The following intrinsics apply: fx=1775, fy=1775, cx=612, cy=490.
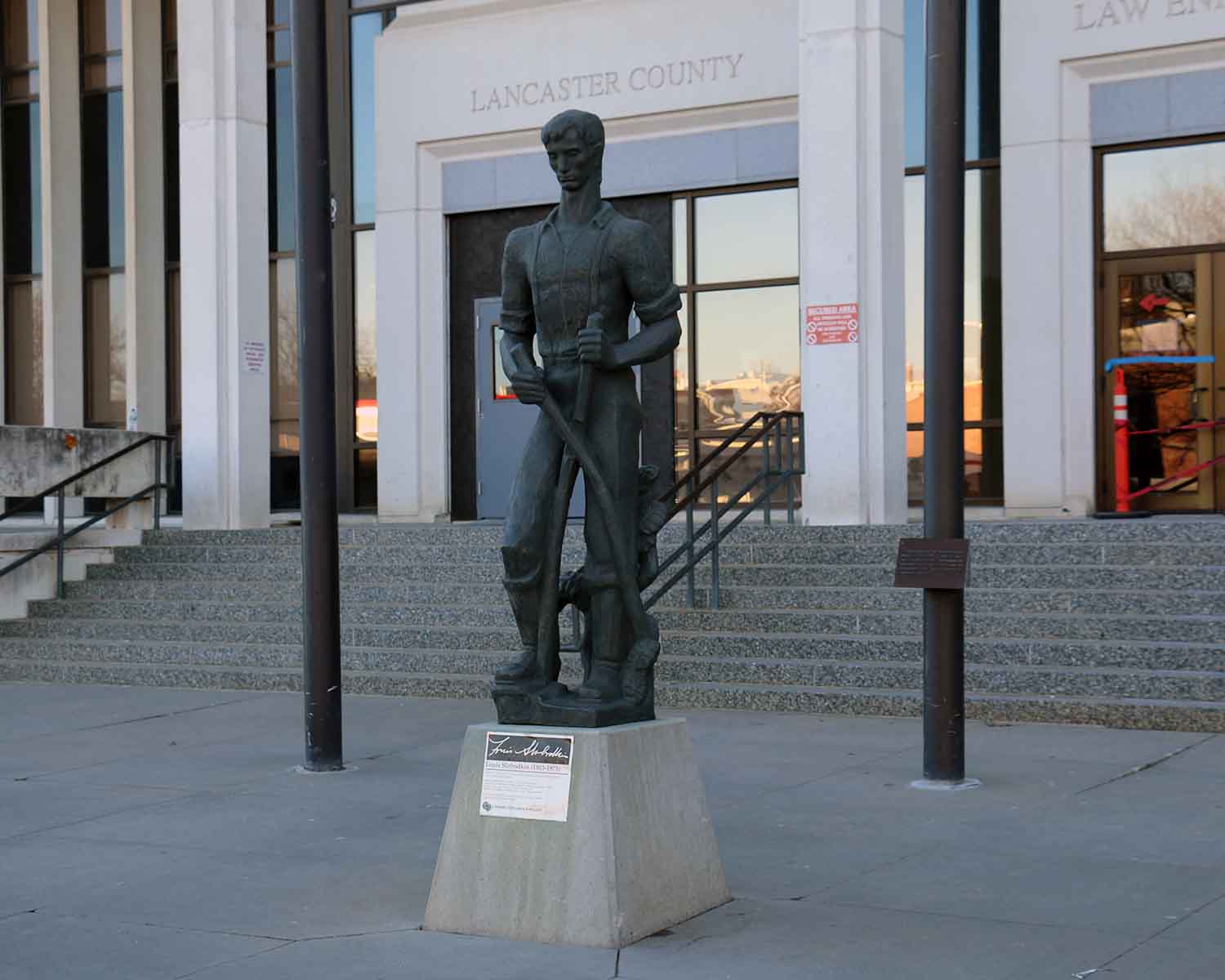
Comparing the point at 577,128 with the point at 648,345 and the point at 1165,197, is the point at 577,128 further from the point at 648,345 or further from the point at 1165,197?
the point at 1165,197

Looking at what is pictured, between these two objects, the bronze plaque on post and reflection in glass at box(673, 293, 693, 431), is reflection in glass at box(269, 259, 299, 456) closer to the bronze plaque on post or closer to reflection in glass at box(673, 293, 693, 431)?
reflection in glass at box(673, 293, 693, 431)

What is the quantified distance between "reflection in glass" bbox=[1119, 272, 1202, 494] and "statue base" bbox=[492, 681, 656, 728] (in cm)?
1164

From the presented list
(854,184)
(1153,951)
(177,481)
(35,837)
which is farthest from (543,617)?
(177,481)

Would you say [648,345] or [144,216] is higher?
[144,216]

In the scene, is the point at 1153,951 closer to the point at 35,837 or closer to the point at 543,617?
the point at 543,617

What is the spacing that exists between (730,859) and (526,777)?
1313 millimetres

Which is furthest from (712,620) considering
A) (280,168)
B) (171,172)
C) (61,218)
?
(61,218)

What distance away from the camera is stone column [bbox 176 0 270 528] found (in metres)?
17.8

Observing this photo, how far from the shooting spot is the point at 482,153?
1995 cm

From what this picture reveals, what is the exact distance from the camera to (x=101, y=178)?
24.2 metres

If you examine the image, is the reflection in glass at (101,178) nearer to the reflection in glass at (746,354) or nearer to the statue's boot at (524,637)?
the reflection in glass at (746,354)

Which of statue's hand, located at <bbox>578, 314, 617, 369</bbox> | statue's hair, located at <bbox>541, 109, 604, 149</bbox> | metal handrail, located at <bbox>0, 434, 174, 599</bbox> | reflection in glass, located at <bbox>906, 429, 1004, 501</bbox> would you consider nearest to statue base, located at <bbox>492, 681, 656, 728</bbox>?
statue's hand, located at <bbox>578, 314, 617, 369</bbox>

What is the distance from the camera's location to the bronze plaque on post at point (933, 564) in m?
8.37

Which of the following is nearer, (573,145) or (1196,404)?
(573,145)
